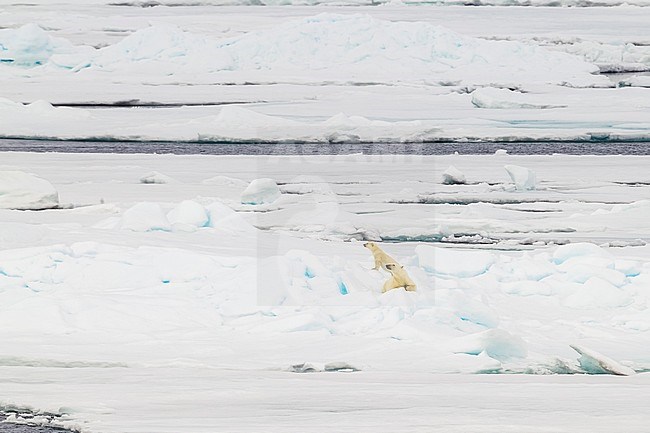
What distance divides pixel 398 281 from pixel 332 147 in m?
5.07

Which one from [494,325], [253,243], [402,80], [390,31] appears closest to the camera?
[494,325]

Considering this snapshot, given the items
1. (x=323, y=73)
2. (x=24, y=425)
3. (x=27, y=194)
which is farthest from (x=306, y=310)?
(x=323, y=73)

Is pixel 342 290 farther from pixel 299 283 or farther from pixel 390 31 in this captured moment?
pixel 390 31

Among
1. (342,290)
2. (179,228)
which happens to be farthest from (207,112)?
(342,290)

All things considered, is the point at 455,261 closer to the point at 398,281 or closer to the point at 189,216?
the point at 398,281

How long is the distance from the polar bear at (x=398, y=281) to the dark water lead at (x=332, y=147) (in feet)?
15.3

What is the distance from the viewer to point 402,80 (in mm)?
12633

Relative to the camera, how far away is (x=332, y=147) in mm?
9875

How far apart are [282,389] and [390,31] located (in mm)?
10206

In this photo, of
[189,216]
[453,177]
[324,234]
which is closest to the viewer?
[189,216]

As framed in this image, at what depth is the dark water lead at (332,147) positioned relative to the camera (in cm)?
968

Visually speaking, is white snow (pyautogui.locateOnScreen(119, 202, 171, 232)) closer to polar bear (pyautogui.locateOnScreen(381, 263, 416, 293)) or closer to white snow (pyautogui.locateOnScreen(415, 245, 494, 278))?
white snow (pyautogui.locateOnScreen(415, 245, 494, 278))

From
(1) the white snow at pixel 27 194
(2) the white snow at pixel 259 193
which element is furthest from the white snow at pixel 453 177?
(1) the white snow at pixel 27 194

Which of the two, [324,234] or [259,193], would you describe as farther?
[259,193]
